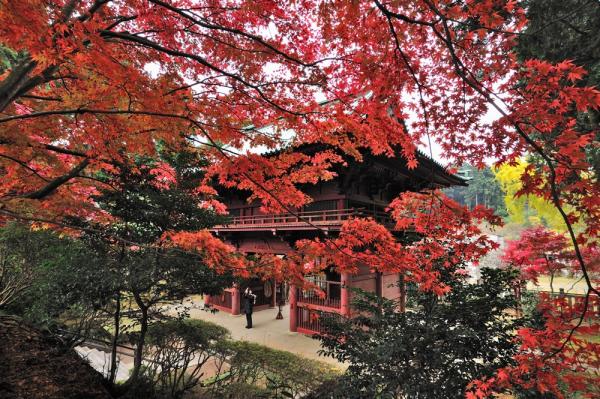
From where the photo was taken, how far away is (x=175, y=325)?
5770 millimetres

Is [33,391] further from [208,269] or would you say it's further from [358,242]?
[358,242]

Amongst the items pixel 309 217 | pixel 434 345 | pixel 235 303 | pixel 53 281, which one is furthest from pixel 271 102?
pixel 235 303

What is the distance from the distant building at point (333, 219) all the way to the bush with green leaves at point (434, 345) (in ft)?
11.9

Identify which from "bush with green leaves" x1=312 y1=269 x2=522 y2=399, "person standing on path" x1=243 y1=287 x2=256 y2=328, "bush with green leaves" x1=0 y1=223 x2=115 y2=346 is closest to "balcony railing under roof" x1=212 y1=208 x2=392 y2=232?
"person standing on path" x1=243 y1=287 x2=256 y2=328

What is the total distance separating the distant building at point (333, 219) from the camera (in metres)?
8.67

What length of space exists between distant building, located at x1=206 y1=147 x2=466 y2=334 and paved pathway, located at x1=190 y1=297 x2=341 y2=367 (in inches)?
20.8

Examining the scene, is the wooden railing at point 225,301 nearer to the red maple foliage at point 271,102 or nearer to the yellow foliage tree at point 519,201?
the red maple foliage at point 271,102

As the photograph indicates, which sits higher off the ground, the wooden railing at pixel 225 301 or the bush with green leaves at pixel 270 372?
the bush with green leaves at pixel 270 372

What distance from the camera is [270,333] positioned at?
1005 cm

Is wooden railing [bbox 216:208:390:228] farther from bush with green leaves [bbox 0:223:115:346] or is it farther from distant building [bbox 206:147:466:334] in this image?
bush with green leaves [bbox 0:223:115:346]

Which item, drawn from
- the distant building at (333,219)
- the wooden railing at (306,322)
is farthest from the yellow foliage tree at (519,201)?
the wooden railing at (306,322)

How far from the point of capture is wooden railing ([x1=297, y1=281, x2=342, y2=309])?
933cm

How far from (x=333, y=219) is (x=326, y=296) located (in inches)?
106

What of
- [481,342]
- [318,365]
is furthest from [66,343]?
[481,342]
